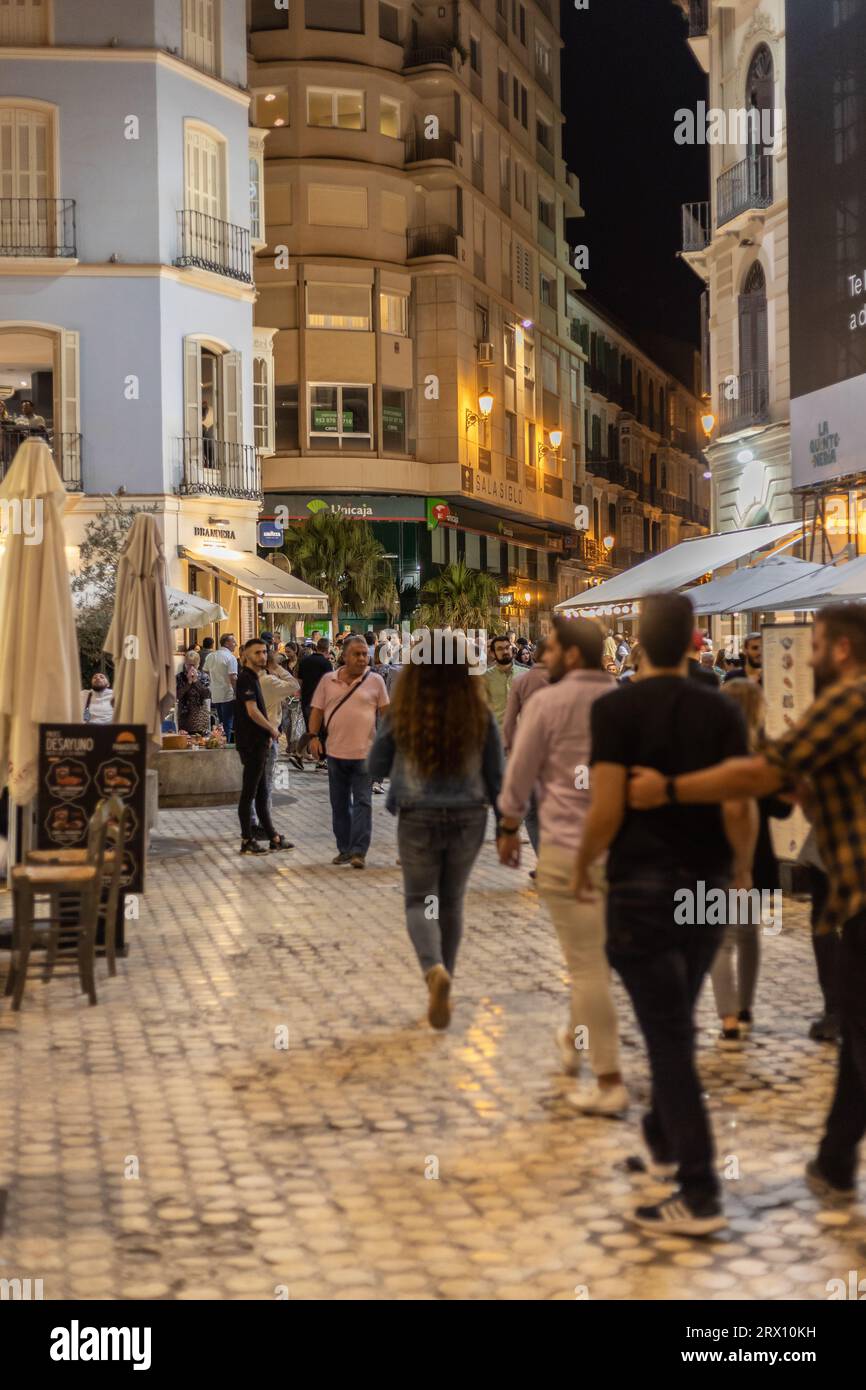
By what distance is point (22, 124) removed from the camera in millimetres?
31094

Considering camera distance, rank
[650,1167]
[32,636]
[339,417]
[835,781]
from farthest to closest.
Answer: [339,417] → [32,636] → [650,1167] → [835,781]

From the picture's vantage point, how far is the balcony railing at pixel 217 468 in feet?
105

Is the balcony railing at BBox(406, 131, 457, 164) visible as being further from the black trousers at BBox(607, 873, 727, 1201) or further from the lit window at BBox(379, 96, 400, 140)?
the black trousers at BBox(607, 873, 727, 1201)

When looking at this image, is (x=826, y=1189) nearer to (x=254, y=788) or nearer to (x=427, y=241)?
(x=254, y=788)

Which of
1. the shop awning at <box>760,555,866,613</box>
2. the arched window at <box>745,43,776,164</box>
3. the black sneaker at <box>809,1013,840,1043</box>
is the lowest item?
the black sneaker at <box>809,1013,840,1043</box>

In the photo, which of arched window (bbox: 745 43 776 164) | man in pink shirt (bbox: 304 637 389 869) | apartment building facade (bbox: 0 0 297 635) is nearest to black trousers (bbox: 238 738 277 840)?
man in pink shirt (bbox: 304 637 389 869)

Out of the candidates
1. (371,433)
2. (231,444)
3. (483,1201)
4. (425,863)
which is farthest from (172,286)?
(483,1201)

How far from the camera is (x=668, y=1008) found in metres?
4.88

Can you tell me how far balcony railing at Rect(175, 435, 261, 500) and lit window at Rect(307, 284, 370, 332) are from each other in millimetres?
10275

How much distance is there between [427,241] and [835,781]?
43.0m

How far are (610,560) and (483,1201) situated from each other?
65291 mm

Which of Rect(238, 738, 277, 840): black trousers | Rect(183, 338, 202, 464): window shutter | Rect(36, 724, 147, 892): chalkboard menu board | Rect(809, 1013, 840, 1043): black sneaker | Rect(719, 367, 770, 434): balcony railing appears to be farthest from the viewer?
Rect(183, 338, 202, 464): window shutter

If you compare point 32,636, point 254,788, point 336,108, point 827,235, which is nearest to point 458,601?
point 336,108

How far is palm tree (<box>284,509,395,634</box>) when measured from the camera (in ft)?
133
